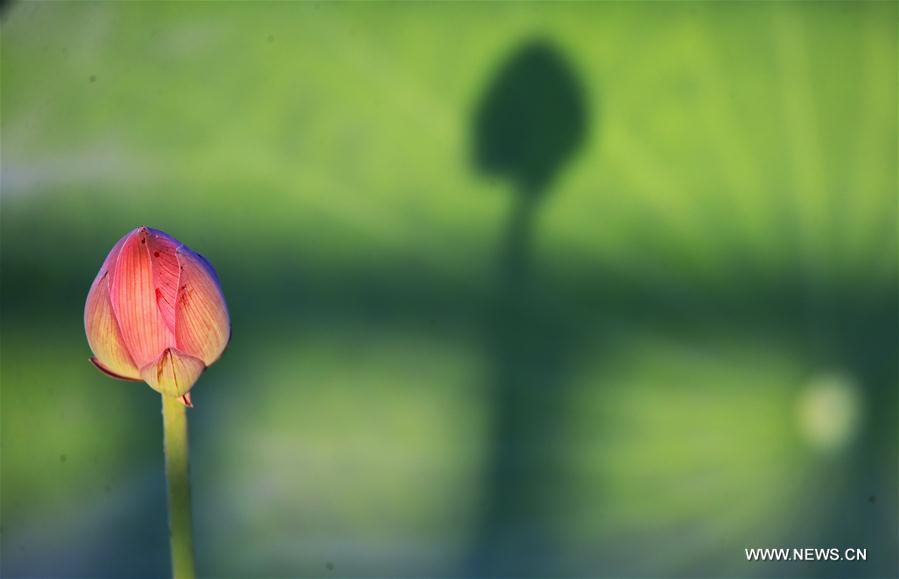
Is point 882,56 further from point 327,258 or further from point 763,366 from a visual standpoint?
point 327,258

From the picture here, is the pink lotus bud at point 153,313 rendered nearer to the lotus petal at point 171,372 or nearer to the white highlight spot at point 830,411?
the lotus petal at point 171,372

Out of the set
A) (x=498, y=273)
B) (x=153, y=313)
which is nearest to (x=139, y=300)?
(x=153, y=313)

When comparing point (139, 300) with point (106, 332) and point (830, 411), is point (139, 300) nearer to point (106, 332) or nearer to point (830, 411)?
point (106, 332)

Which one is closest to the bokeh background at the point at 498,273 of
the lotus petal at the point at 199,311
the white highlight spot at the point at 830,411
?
the white highlight spot at the point at 830,411

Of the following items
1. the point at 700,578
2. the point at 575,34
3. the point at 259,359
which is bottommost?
the point at 700,578

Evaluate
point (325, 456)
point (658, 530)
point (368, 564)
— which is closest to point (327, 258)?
point (325, 456)

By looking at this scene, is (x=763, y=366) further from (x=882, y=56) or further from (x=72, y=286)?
(x=72, y=286)

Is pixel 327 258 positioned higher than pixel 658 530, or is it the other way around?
pixel 327 258
